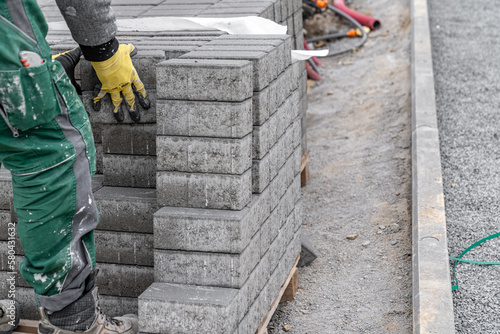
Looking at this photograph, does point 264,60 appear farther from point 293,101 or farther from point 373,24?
point 373,24

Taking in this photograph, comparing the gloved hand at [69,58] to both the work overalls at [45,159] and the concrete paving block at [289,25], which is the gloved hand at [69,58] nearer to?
the work overalls at [45,159]

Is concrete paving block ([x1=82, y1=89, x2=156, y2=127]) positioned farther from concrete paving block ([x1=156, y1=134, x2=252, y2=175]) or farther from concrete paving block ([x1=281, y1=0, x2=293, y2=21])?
concrete paving block ([x1=281, y1=0, x2=293, y2=21])

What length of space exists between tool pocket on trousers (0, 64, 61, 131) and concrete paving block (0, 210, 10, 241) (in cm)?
99

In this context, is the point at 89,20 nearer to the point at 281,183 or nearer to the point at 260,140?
the point at 260,140

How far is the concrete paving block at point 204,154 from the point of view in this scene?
285cm

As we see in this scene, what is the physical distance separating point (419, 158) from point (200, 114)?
9.65ft

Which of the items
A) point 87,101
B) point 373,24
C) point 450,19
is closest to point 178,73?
point 87,101

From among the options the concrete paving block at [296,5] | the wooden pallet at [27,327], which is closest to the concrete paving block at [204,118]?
the wooden pallet at [27,327]

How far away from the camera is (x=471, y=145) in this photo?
6074 millimetres

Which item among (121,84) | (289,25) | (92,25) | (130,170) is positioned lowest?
(130,170)

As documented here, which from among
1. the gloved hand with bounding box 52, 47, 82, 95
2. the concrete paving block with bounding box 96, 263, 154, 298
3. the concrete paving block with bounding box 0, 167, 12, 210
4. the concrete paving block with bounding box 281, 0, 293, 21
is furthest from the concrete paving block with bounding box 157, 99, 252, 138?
the concrete paving block with bounding box 281, 0, 293, 21

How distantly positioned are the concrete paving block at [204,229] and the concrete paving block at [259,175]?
0.13 metres

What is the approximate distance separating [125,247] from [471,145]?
152 inches

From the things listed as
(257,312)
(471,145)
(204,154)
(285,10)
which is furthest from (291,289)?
(471,145)
